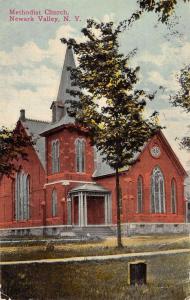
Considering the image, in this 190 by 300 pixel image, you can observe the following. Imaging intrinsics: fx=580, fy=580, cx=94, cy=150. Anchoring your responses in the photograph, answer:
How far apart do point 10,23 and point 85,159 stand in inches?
90.8

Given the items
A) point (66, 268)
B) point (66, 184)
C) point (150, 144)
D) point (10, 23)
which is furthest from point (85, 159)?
point (10, 23)

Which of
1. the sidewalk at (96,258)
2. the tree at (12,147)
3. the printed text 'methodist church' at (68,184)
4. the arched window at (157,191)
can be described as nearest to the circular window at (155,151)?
the printed text 'methodist church' at (68,184)

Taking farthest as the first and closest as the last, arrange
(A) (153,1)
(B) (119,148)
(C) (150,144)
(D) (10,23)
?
(C) (150,144) < (B) (119,148) < (D) (10,23) < (A) (153,1)

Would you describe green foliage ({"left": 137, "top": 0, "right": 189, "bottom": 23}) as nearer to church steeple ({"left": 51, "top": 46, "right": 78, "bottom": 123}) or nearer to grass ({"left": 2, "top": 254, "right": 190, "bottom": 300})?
church steeple ({"left": 51, "top": 46, "right": 78, "bottom": 123})

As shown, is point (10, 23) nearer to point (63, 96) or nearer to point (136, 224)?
point (63, 96)

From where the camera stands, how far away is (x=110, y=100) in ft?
27.6

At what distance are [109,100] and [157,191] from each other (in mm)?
2057

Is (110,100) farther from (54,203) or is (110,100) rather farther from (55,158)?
(54,203)

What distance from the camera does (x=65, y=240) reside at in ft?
27.5

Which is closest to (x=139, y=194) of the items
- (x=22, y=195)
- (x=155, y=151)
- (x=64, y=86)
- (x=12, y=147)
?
(x=155, y=151)

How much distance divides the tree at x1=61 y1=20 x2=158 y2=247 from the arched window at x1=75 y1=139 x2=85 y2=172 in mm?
207

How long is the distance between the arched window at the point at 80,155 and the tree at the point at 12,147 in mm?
721

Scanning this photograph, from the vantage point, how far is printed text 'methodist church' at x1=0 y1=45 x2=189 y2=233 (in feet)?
28.1

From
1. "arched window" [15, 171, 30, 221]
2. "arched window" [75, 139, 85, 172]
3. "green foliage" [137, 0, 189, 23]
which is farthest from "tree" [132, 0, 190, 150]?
"arched window" [15, 171, 30, 221]
